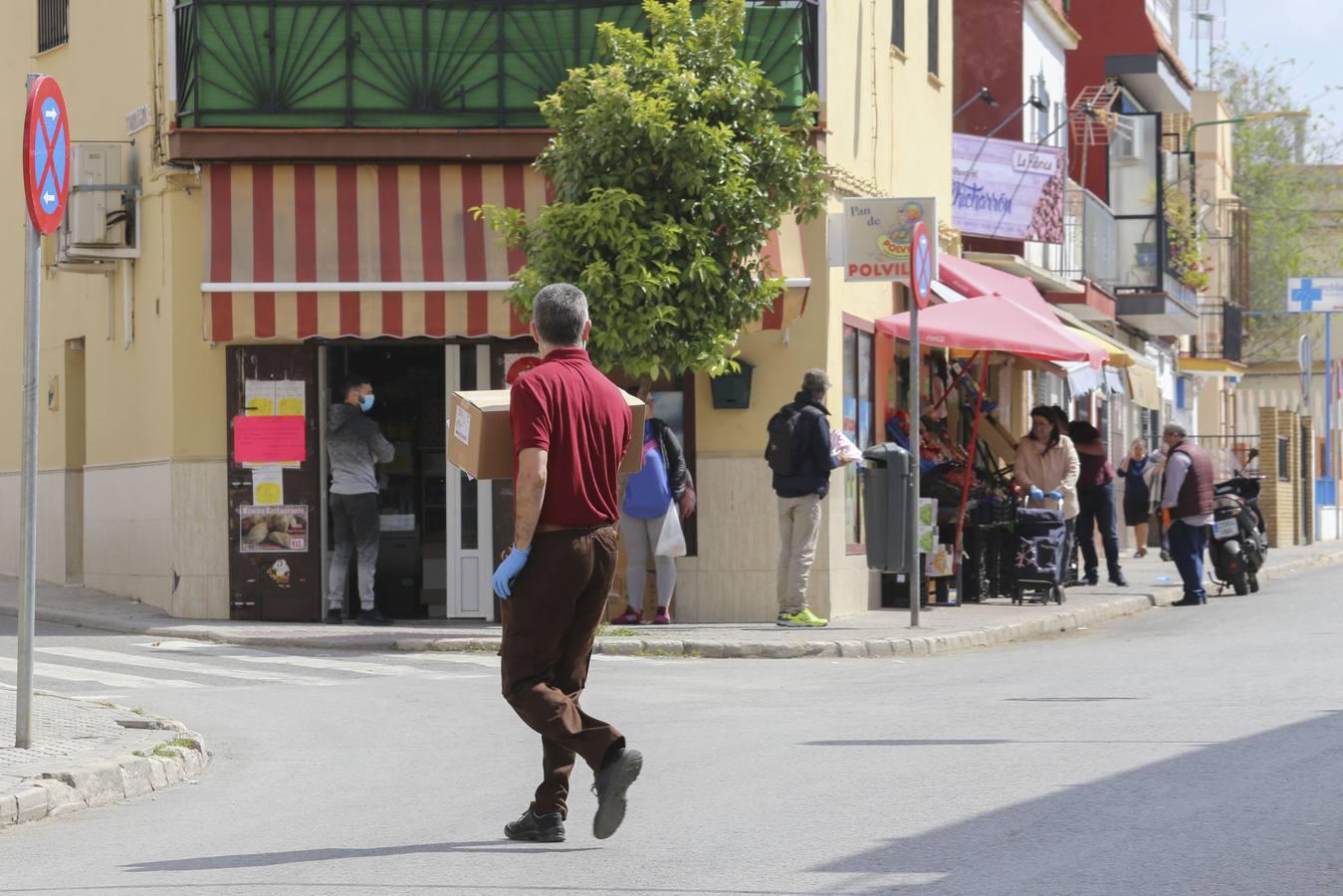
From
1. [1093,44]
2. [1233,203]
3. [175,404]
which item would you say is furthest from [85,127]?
[1233,203]

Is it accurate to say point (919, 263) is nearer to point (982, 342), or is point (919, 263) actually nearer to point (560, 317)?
point (982, 342)

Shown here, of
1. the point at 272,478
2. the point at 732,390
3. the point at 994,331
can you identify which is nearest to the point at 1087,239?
the point at 994,331

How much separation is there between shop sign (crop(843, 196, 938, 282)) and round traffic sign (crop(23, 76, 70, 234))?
32.1 feet

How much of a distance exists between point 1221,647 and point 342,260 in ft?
25.3

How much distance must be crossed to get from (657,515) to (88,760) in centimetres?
860

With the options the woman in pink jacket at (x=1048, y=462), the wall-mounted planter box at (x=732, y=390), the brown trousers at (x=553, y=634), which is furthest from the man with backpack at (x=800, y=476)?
the brown trousers at (x=553, y=634)

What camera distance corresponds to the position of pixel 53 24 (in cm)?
2170

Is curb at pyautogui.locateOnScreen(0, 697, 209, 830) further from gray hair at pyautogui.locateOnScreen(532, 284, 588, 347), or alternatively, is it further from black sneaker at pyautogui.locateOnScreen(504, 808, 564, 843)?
gray hair at pyautogui.locateOnScreen(532, 284, 588, 347)

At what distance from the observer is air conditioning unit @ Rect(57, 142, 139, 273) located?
63.6 feet

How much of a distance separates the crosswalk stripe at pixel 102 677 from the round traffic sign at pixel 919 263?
6.70 metres

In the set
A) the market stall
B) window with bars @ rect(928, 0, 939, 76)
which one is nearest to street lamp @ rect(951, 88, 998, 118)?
window with bars @ rect(928, 0, 939, 76)

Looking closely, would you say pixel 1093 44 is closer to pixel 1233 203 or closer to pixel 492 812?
pixel 1233 203

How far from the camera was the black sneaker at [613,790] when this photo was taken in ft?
24.2

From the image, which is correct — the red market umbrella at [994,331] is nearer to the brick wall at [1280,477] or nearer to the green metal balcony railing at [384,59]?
the green metal balcony railing at [384,59]
